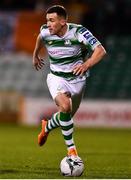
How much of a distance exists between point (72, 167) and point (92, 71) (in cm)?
1484

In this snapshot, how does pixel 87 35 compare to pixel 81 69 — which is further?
pixel 87 35

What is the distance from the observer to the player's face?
8.64 metres

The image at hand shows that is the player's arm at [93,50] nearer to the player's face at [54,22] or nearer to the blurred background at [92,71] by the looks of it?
the player's face at [54,22]

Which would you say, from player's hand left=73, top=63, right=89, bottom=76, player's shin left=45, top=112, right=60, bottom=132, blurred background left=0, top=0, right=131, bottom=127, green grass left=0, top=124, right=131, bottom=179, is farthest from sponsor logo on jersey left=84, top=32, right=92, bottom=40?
blurred background left=0, top=0, right=131, bottom=127

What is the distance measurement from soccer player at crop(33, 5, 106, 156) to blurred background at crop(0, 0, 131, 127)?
12189 mm

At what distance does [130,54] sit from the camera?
894 inches

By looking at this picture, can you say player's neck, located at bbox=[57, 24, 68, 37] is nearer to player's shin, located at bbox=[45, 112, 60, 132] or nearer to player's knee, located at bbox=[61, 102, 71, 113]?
player's knee, located at bbox=[61, 102, 71, 113]

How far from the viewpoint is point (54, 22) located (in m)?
8.65

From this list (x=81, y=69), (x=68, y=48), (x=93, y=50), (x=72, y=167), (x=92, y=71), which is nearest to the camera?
(x=72, y=167)

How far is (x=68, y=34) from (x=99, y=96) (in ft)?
44.0

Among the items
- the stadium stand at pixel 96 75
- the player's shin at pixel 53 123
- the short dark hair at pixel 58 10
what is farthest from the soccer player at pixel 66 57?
the stadium stand at pixel 96 75

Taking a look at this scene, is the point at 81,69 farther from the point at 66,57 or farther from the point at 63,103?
the point at 66,57

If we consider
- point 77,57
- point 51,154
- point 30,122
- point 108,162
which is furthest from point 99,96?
point 77,57

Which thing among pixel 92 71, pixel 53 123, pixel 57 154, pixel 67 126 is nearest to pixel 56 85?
pixel 67 126
